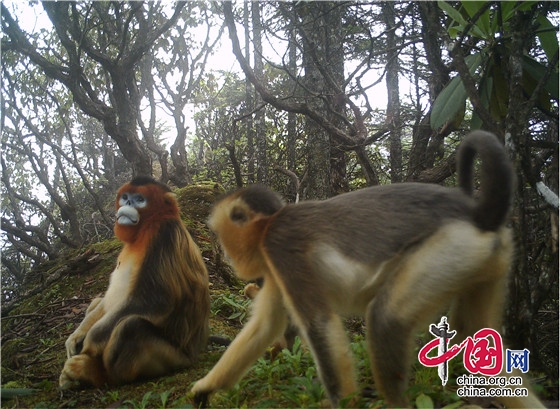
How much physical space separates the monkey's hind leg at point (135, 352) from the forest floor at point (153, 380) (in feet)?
0.28

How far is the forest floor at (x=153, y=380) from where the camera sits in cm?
267

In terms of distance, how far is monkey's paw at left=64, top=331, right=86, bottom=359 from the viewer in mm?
3490

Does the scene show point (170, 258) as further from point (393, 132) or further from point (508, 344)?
point (393, 132)

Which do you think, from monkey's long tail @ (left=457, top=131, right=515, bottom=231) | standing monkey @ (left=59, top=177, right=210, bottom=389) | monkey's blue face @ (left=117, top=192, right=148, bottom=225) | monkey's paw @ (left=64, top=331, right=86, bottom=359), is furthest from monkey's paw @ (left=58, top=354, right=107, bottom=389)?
monkey's long tail @ (left=457, top=131, right=515, bottom=231)

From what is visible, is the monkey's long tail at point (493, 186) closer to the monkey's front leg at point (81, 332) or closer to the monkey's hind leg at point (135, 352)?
the monkey's hind leg at point (135, 352)

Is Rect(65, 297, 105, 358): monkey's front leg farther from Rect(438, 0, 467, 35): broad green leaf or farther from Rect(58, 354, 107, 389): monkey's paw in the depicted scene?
Rect(438, 0, 467, 35): broad green leaf

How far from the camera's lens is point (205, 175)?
348 inches

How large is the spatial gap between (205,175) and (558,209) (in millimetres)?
6825

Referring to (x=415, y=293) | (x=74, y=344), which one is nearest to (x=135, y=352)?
(x=74, y=344)

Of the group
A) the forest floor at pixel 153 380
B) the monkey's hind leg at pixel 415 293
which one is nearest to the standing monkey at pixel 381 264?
the monkey's hind leg at pixel 415 293

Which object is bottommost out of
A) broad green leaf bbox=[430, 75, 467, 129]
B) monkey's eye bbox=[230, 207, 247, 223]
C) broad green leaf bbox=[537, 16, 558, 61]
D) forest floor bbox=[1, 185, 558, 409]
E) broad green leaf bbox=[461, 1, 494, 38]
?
forest floor bbox=[1, 185, 558, 409]

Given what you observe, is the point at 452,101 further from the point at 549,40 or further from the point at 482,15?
the point at 549,40

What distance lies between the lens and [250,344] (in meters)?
2.73

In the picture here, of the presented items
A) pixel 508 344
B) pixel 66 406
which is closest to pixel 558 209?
pixel 508 344
